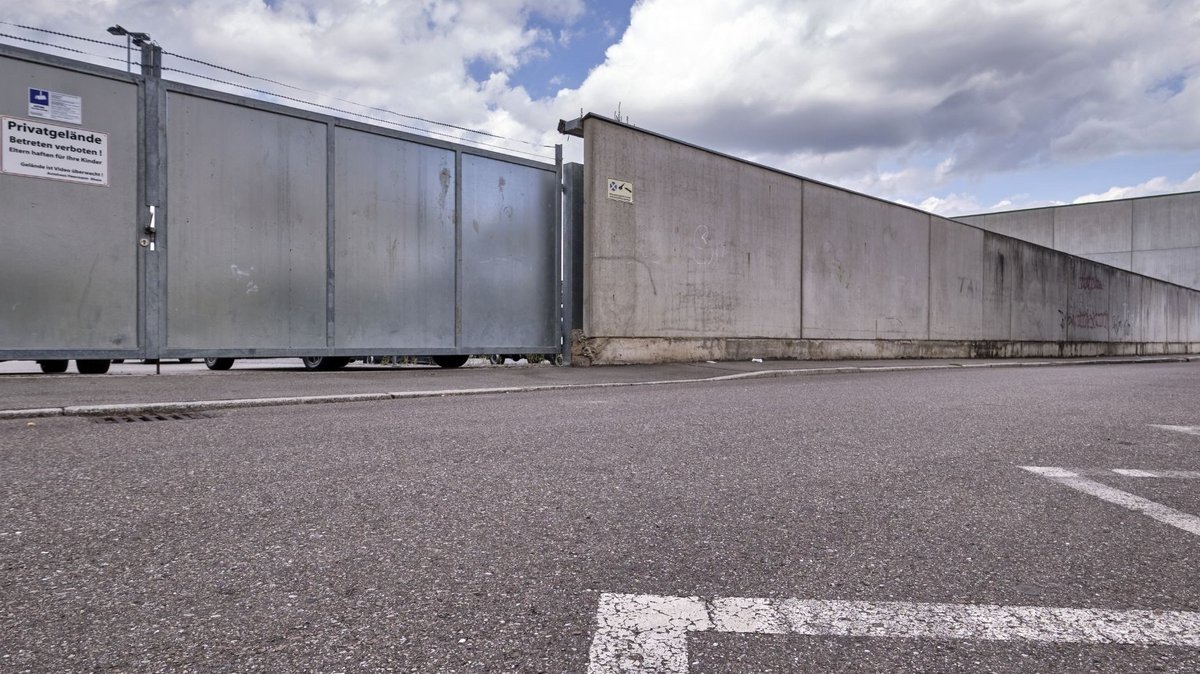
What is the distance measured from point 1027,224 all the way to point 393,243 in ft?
169

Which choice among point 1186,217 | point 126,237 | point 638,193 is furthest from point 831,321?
point 1186,217

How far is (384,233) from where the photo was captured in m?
10.1

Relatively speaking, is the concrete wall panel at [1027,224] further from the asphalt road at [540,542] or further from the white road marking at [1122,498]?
the asphalt road at [540,542]

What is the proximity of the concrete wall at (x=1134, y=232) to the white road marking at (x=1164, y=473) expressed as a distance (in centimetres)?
4343

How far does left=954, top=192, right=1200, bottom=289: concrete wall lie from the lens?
42.7m

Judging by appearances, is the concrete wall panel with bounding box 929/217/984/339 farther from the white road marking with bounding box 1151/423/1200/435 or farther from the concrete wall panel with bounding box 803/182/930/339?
the white road marking with bounding box 1151/423/1200/435

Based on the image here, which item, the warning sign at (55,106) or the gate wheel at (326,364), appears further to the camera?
the gate wheel at (326,364)

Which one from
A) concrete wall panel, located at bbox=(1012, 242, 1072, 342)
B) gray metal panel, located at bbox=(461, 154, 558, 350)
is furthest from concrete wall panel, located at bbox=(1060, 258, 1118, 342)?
gray metal panel, located at bbox=(461, 154, 558, 350)

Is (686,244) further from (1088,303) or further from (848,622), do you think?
(1088,303)

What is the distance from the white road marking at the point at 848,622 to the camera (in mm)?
1737

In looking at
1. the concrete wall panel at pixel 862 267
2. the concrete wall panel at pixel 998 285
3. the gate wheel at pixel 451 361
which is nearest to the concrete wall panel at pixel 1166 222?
the concrete wall panel at pixel 998 285

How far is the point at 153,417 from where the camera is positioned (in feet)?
17.3

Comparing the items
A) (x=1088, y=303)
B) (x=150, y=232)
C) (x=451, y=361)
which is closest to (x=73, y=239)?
(x=150, y=232)

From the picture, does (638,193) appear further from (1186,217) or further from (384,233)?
(1186,217)
